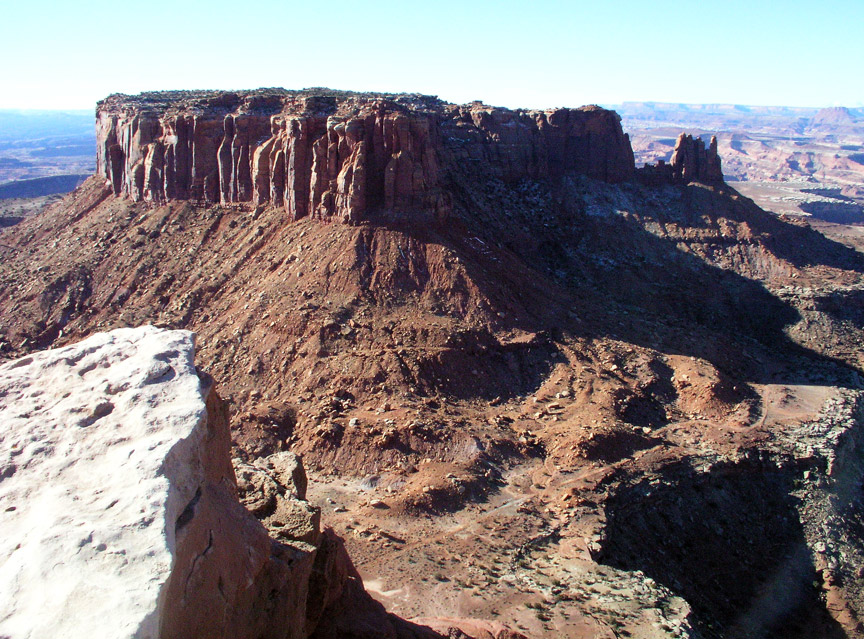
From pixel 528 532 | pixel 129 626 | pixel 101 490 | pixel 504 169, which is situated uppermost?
pixel 504 169

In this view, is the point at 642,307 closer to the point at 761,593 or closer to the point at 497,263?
the point at 497,263

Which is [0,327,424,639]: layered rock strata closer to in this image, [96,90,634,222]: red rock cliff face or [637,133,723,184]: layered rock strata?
[96,90,634,222]: red rock cliff face

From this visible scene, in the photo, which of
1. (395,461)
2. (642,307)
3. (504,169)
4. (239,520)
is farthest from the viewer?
(504,169)

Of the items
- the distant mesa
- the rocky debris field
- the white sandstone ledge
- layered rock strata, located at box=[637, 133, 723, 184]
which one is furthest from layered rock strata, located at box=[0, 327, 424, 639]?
layered rock strata, located at box=[637, 133, 723, 184]

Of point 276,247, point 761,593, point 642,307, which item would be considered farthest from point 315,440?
point 642,307

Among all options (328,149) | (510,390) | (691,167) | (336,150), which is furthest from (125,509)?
(691,167)

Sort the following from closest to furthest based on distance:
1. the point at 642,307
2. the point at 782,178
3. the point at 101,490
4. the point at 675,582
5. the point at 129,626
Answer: the point at 129,626
the point at 101,490
the point at 675,582
the point at 642,307
the point at 782,178

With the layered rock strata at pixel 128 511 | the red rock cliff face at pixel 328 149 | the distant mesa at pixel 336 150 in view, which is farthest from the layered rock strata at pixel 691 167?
the layered rock strata at pixel 128 511
